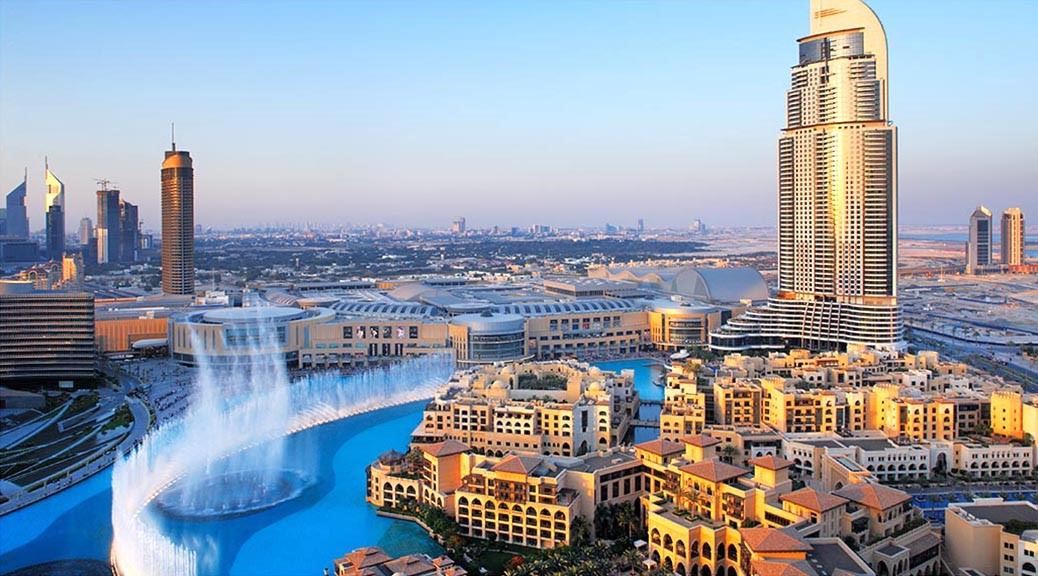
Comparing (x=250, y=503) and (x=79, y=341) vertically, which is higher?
(x=79, y=341)

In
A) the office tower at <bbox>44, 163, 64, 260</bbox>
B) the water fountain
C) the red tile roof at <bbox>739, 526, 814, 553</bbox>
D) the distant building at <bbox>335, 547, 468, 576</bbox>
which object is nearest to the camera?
the red tile roof at <bbox>739, 526, 814, 553</bbox>

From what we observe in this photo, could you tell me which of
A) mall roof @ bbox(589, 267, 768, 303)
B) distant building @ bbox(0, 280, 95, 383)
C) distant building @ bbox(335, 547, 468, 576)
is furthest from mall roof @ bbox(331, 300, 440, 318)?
distant building @ bbox(335, 547, 468, 576)

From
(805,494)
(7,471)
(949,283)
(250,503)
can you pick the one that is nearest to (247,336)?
(7,471)

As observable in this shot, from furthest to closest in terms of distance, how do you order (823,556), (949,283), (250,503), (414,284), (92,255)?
(92,255)
(949,283)
(414,284)
(250,503)
(823,556)

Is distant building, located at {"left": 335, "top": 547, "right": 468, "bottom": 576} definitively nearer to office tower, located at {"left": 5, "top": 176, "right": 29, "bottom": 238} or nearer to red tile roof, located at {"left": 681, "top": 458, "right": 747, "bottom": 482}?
red tile roof, located at {"left": 681, "top": 458, "right": 747, "bottom": 482}

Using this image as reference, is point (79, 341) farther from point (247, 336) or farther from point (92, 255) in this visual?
point (92, 255)
